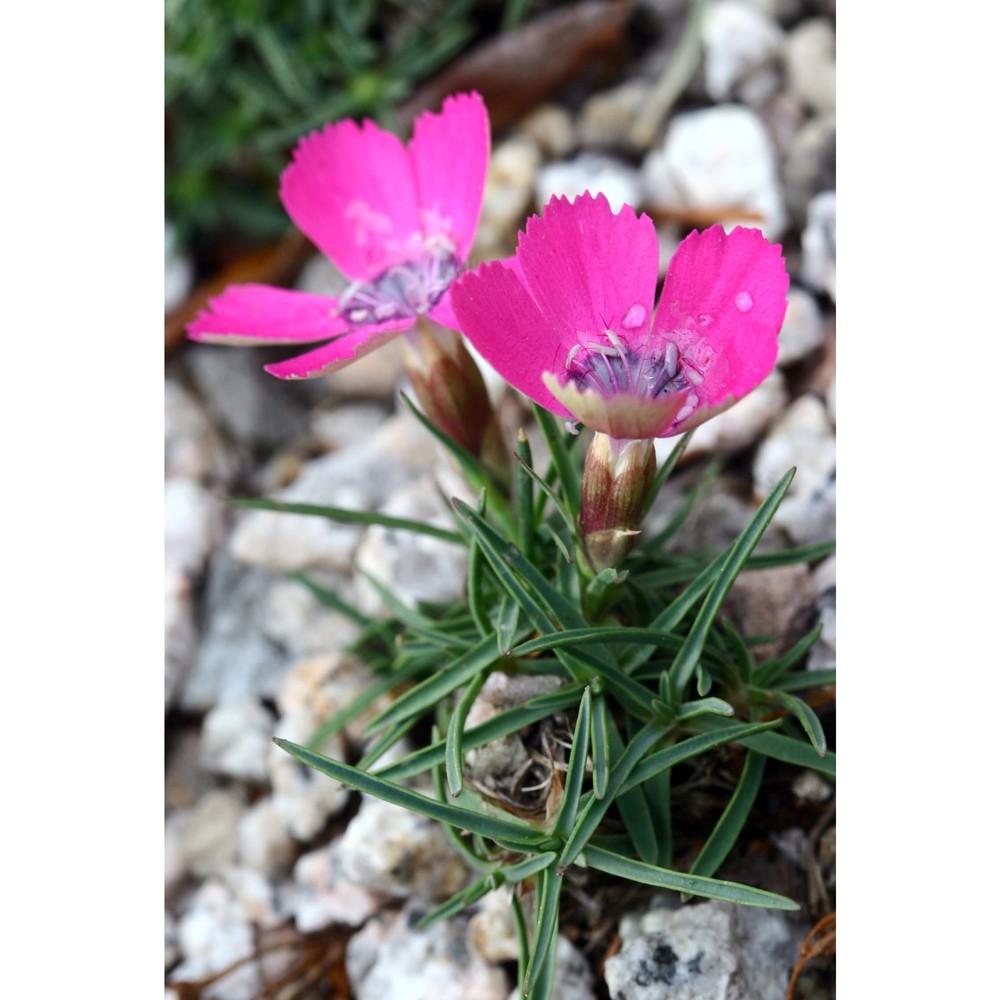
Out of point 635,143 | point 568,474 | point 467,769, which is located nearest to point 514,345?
point 568,474

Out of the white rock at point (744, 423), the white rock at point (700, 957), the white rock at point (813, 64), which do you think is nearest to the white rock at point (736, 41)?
the white rock at point (813, 64)

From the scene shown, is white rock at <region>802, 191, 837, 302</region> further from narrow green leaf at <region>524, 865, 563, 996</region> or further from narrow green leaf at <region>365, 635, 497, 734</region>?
narrow green leaf at <region>524, 865, 563, 996</region>

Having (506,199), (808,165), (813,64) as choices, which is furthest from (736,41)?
(506,199)

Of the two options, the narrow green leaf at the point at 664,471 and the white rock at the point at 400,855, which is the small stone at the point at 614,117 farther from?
the white rock at the point at 400,855

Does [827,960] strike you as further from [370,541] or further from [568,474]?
[370,541]

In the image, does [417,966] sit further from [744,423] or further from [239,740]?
[744,423]
